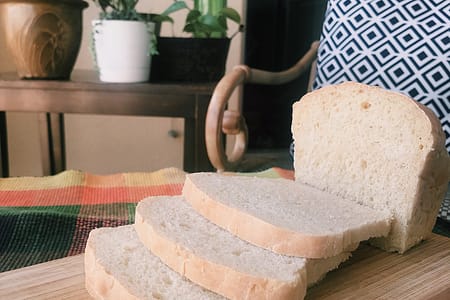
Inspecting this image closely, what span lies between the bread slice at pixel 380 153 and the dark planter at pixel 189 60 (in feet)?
2.43

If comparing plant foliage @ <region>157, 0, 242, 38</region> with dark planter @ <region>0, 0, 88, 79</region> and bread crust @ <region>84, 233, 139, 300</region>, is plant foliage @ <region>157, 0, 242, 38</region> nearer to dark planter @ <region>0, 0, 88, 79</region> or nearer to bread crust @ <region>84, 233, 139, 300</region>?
dark planter @ <region>0, 0, 88, 79</region>

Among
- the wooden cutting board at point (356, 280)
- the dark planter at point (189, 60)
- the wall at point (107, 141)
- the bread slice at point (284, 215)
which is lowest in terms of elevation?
the wall at point (107, 141)

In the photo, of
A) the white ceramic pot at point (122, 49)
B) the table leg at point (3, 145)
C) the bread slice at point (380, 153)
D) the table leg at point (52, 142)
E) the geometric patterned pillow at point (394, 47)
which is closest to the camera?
the bread slice at point (380, 153)

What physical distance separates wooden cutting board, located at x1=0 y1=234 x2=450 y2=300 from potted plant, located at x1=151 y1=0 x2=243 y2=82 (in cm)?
103

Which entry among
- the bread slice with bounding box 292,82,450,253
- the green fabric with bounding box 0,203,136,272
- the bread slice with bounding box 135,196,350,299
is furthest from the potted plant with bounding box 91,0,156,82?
the bread slice with bounding box 135,196,350,299

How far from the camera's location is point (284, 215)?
801mm

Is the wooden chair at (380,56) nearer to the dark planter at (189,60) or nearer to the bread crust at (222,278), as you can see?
the dark planter at (189,60)

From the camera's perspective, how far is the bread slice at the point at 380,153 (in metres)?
0.86

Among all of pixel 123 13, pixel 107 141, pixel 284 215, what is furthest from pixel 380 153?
pixel 107 141

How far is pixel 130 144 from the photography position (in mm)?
2713

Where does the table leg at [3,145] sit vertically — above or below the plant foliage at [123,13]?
below

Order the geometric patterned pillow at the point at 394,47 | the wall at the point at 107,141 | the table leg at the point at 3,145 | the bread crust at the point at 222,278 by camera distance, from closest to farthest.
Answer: the bread crust at the point at 222,278
the geometric patterned pillow at the point at 394,47
the table leg at the point at 3,145
the wall at the point at 107,141

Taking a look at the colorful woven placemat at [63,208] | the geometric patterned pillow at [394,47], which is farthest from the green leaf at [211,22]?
the colorful woven placemat at [63,208]

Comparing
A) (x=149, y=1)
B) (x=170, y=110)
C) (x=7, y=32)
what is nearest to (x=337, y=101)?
(x=170, y=110)
